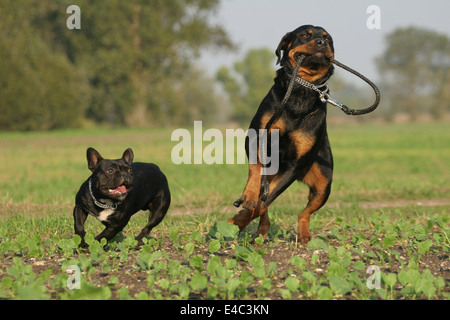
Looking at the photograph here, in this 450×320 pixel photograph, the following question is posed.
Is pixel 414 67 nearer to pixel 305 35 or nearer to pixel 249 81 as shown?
pixel 249 81

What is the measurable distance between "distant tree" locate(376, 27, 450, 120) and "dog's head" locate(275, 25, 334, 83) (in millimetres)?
95644

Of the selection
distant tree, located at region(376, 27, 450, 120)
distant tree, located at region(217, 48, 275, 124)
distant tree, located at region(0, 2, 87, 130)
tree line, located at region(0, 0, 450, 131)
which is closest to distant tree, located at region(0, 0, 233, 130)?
tree line, located at region(0, 0, 450, 131)

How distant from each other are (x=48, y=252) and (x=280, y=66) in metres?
3.05

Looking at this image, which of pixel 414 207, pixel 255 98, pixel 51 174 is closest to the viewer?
pixel 414 207

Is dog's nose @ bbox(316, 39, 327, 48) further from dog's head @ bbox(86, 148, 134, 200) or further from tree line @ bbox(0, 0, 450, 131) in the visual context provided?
tree line @ bbox(0, 0, 450, 131)

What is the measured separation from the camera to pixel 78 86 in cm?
5147

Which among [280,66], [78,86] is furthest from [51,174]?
[78,86]

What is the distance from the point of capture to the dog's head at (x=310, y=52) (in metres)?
5.63

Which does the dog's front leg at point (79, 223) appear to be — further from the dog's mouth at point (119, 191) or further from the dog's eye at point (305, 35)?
the dog's eye at point (305, 35)

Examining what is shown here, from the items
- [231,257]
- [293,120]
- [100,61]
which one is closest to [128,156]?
[231,257]

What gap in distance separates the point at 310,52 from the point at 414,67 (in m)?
103

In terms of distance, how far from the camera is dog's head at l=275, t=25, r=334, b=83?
5.63 metres

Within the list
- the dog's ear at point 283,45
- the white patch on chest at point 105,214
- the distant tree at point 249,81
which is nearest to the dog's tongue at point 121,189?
the white patch on chest at point 105,214

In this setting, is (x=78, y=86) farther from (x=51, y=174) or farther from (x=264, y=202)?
(x=264, y=202)
